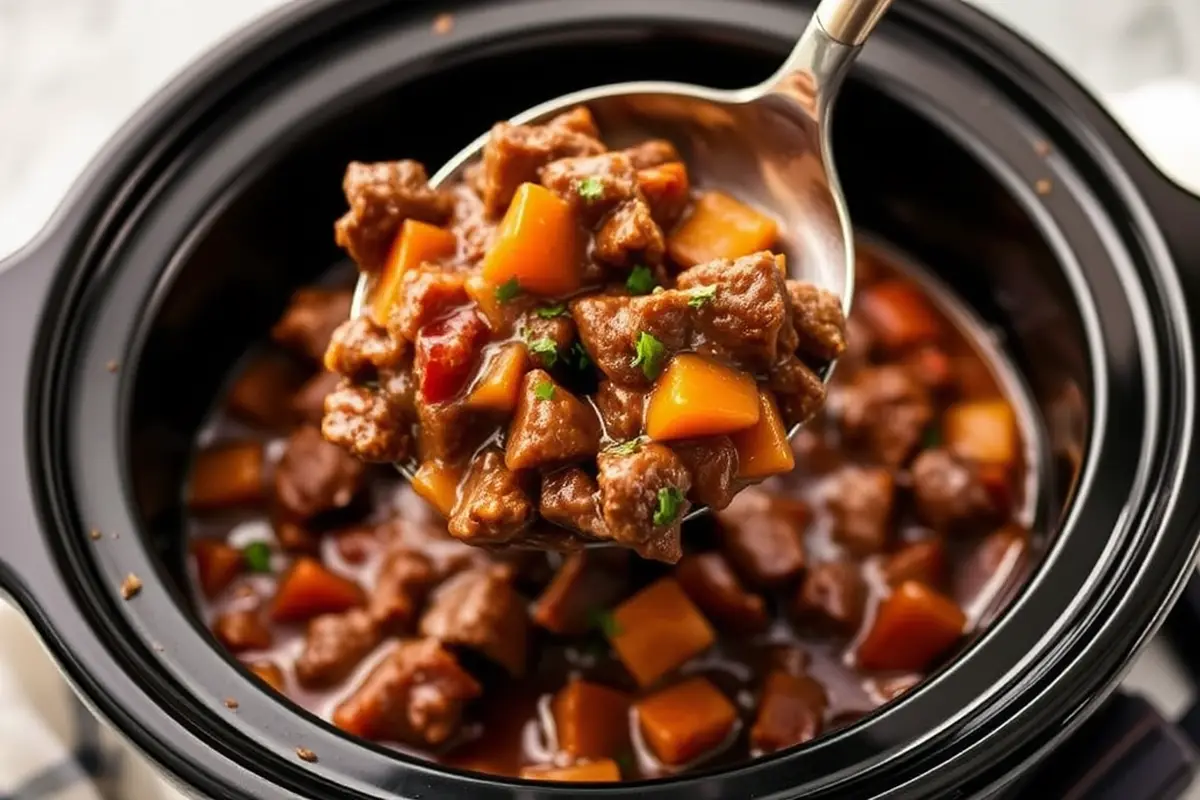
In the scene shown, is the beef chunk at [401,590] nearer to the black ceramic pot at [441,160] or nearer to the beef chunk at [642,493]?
the black ceramic pot at [441,160]

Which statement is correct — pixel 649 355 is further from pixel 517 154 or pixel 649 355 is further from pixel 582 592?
pixel 582 592

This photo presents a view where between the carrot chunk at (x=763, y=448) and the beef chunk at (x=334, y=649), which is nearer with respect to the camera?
the carrot chunk at (x=763, y=448)

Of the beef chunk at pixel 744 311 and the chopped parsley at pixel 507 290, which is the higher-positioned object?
the chopped parsley at pixel 507 290

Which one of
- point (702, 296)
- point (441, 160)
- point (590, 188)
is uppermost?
point (441, 160)

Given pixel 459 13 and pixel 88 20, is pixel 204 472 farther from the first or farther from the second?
pixel 88 20

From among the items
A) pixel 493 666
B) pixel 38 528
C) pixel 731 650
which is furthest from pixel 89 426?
pixel 731 650

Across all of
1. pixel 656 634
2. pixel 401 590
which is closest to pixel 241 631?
pixel 401 590

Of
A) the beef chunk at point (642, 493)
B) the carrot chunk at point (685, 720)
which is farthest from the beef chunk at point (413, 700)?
the beef chunk at point (642, 493)

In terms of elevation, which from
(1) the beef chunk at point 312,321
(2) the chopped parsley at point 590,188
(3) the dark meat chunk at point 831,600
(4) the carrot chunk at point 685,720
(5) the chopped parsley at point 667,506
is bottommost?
(4) the carrot chunk at point 685,720
